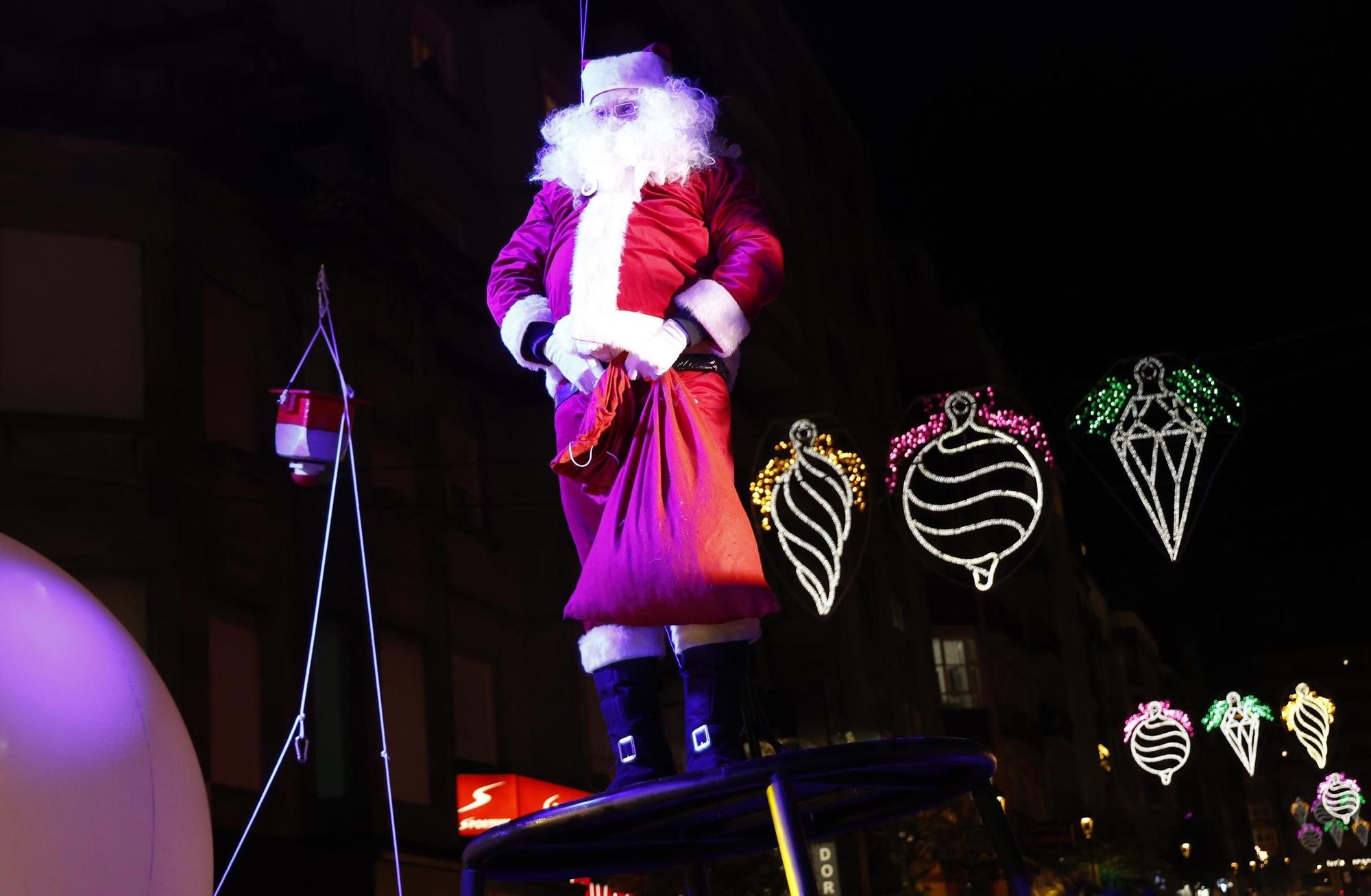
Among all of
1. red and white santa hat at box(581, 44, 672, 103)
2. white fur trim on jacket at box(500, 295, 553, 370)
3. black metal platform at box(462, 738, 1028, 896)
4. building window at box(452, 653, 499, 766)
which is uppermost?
building window at box(452, 653, 499, 766)

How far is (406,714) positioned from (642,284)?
1418 cm

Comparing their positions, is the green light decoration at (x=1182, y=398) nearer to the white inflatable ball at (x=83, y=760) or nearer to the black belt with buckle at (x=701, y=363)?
the black belt with buckle at (x=701, y=363)

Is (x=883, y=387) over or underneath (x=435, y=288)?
over

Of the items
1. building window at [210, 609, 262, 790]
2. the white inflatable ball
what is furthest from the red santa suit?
building window at [210, 609, 262, 790]

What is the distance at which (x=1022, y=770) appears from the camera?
140 feet

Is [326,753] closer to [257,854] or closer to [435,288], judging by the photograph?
[257,854]

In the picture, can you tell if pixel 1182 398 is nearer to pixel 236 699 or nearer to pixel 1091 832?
pixel 236 699

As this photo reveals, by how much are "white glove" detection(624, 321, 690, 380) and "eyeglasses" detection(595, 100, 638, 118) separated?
76 cm

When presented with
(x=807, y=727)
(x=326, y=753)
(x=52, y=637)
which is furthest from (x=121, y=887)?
(x=807, y=727)

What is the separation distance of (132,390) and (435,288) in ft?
16.7

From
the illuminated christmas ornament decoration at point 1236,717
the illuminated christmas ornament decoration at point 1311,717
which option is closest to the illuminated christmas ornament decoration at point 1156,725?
the illuminated christmas ornament decoration at point 1236,717

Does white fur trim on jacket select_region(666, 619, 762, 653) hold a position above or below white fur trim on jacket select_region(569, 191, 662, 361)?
below

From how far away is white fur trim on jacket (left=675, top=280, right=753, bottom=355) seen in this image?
364 cm

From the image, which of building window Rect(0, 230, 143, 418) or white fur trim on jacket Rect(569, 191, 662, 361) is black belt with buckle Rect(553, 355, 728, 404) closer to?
white fur trim on jacket Rect(569, 191, 662, 361)
